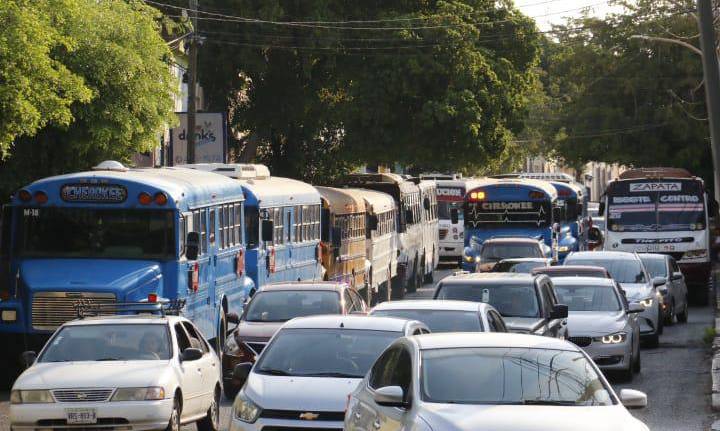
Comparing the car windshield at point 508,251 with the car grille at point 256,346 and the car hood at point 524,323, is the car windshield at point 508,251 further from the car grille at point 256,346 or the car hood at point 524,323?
the car grille at point 256,346

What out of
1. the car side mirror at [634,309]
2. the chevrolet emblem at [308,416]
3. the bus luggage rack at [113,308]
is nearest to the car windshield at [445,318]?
the chevrolet emblem at [308,416]

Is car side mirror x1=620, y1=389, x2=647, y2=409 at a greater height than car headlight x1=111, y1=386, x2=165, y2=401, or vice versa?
car side mirror x1=620, y1=389, x2=647, y2=409

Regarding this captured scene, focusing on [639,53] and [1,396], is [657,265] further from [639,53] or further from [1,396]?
[639,53]

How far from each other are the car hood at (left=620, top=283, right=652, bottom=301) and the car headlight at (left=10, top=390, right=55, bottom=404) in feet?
52.1

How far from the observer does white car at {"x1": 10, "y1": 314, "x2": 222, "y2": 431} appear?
13.8 metres

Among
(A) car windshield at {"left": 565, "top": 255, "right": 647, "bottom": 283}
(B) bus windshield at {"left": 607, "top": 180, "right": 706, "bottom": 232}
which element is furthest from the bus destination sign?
(B) bus windshield at {"left": 607, "top": 180, "right": 706, "bottom": 232}

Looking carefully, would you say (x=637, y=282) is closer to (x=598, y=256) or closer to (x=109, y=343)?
(x=598, y=256)

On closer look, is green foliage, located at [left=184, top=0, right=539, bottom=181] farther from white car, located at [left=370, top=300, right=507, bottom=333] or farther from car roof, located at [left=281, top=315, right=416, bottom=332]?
car roof, located at [left=281, top=315, right=416, bottom=332]

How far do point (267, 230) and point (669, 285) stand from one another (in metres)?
9.73

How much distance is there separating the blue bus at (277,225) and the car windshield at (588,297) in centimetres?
656

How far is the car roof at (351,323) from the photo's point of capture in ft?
44.4

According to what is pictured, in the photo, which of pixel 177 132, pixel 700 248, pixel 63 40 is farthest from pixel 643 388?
pixel 177 132

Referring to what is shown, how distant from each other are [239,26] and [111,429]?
34672 mm

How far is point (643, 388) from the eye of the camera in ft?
68.5
